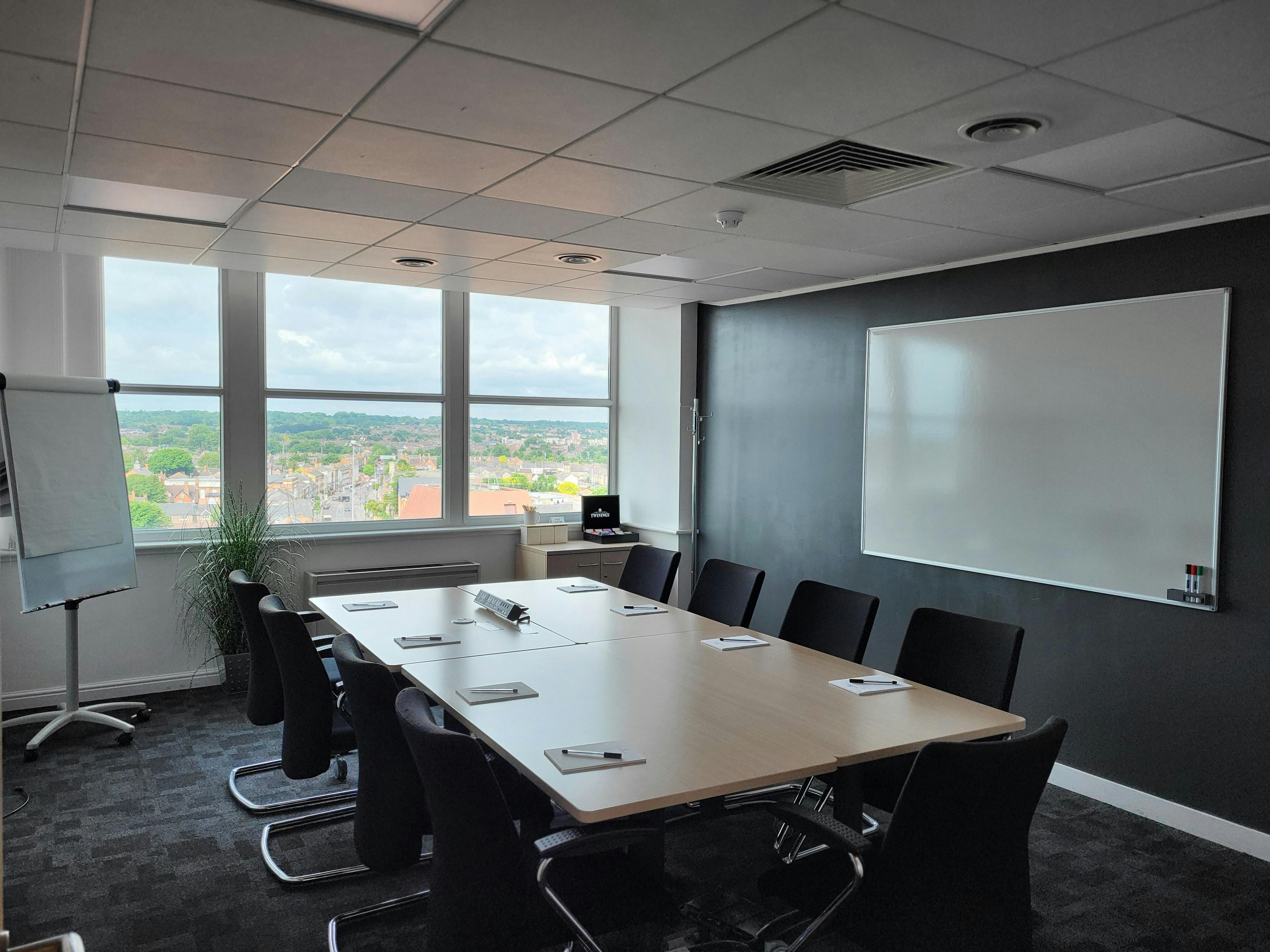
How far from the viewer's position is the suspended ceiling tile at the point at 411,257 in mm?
4988

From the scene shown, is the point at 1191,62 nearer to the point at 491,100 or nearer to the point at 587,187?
the point at 491,100

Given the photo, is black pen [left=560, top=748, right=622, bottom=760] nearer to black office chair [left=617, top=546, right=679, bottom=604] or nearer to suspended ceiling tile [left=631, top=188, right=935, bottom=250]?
suspended ceiling tile [left=631, top=188, right=935, bottom=250]

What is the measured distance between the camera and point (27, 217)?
426cm

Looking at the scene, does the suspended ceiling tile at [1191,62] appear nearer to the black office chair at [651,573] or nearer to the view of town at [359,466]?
the black office chair at [651,573]

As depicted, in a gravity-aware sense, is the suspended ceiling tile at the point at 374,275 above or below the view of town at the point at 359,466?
above

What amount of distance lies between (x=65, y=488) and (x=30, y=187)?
6.21 ft

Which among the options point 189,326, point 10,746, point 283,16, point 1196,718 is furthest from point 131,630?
point 1196,718

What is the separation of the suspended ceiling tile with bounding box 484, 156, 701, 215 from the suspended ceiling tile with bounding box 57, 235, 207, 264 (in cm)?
235

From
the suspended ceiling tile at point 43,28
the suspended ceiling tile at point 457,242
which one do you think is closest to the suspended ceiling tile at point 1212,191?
the suspended ceiling tile at point 457,242

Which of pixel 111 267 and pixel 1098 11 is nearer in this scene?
pixel 1098 11

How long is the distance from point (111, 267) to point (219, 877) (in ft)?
14.3

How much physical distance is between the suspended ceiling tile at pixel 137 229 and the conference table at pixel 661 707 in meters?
2.12

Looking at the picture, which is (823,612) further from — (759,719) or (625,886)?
(625,886)

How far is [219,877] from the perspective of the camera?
346 centimetres
